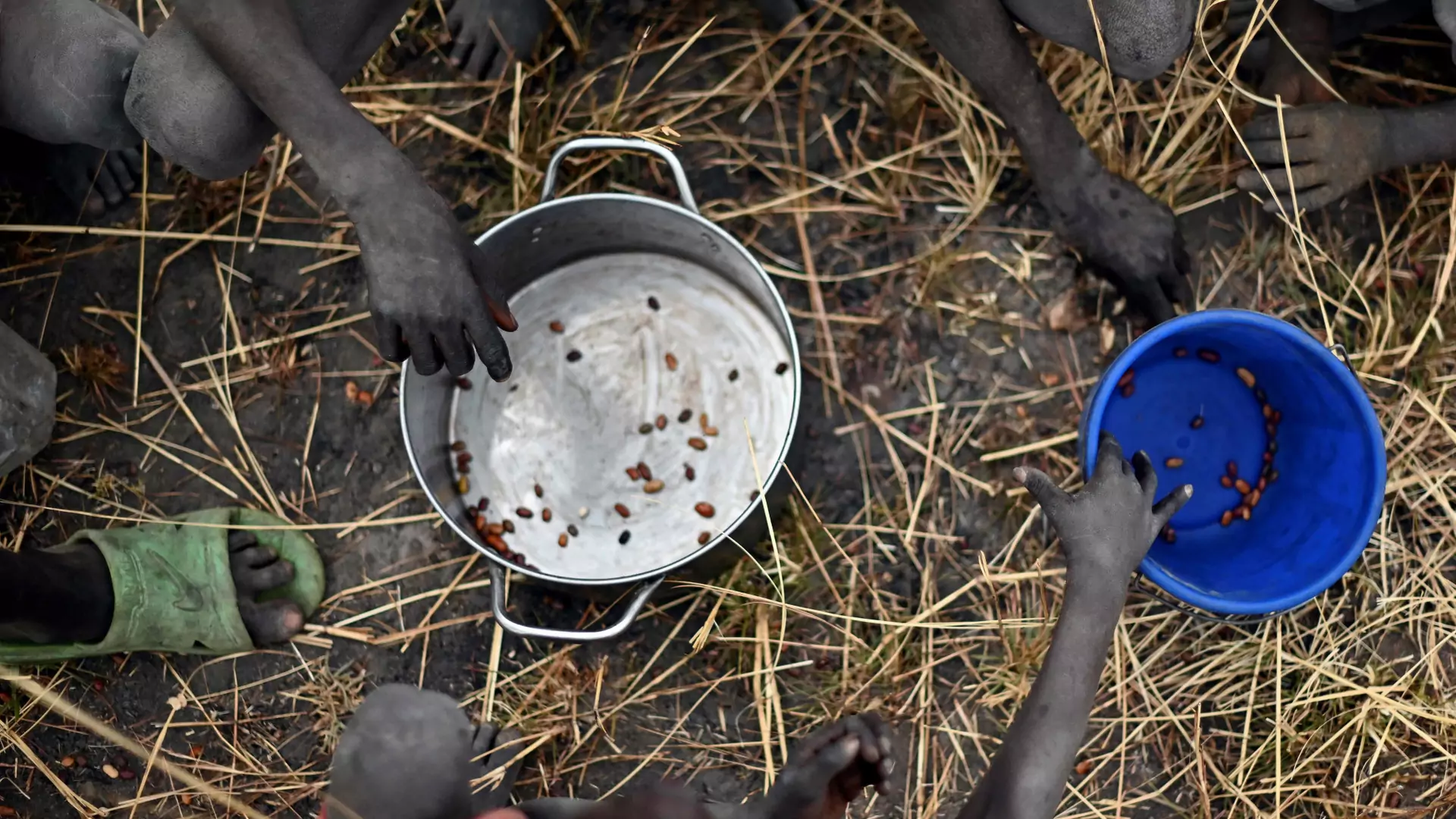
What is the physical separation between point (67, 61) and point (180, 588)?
114 cm

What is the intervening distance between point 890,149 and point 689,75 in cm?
53

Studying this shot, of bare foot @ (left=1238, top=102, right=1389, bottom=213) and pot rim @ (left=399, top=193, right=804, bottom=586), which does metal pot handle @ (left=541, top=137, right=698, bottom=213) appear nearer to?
pot rim @ (left=399, top=193, right=804, bottom=586)

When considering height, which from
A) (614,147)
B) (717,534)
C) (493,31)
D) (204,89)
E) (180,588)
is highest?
(204,89)

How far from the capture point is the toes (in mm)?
2383

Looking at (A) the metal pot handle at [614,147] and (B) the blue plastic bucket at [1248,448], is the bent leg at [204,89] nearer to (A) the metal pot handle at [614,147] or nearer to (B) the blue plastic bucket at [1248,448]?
(A) the metal pot handle at [614,147]

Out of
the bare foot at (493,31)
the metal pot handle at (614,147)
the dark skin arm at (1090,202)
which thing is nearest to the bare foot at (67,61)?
the bare foot at (493,31)

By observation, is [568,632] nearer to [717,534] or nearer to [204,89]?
[717,534]

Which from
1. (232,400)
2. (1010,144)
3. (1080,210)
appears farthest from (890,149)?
(232,400)

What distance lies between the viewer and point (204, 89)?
72.2 inches

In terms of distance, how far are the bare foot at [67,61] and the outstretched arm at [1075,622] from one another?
191 cm

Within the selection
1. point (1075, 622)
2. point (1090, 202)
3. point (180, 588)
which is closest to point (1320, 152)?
point (1090, 202)

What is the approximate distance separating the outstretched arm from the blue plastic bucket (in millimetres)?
196

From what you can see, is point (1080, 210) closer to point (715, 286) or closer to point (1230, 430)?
point (1230, 430)

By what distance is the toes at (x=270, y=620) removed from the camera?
2.38 meters
